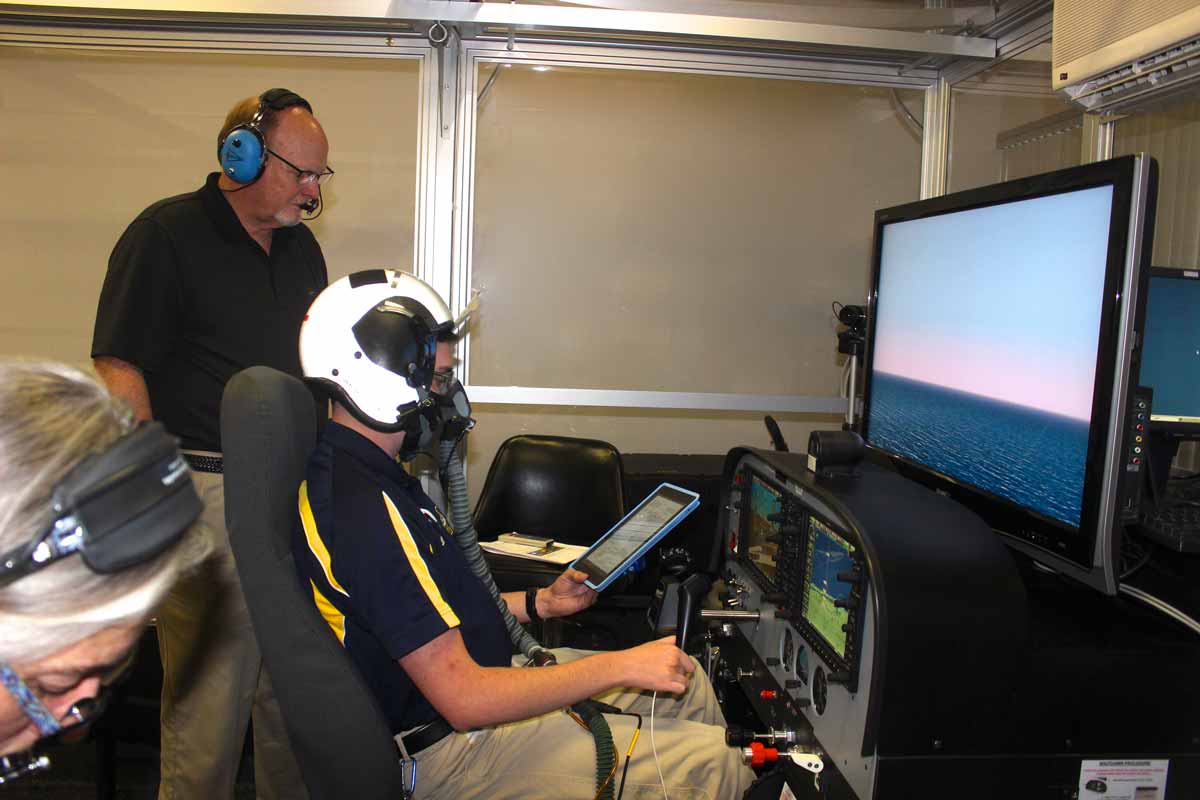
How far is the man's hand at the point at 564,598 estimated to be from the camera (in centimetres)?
179

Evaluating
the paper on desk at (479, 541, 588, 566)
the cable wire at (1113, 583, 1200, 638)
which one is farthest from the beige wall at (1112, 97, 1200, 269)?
the paper on desk at (479, 541, 588, 566)

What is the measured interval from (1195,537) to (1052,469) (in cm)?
38

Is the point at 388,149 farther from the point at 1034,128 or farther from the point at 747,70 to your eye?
the point at 1034,128

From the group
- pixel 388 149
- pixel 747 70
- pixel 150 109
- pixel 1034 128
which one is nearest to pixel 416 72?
pixel 388 149

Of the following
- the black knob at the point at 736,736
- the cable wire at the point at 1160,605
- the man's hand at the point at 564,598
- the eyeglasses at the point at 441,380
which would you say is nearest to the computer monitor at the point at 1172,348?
the cable wire at the point at 1160,605

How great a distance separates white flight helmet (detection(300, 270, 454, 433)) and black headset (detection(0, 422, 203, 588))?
76 cm

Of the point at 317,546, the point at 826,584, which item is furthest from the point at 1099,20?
the point at 317,546

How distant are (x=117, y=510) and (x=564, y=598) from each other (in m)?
1.28

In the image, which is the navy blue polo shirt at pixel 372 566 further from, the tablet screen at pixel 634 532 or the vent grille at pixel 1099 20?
the vent grille at pixel 1099 20

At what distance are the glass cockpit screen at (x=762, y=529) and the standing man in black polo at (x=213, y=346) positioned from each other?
1158mm

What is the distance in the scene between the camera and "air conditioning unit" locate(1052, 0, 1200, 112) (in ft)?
5.32

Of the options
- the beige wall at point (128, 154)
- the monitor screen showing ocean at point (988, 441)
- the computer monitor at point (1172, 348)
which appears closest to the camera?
the monitor screen showing ocean at point (988, 441)

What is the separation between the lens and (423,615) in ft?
4.18

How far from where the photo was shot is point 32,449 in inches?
22.4
